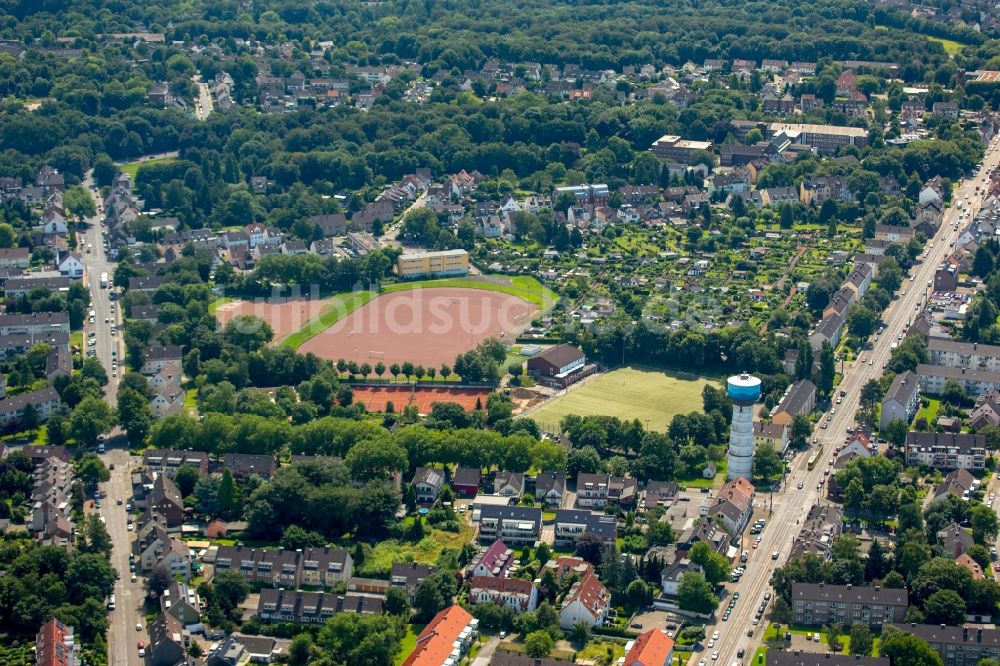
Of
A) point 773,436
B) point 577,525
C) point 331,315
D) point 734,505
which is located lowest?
point 577,525

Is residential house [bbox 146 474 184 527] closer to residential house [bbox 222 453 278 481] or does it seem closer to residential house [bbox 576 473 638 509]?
residential house [bbox 222 453 278 481]

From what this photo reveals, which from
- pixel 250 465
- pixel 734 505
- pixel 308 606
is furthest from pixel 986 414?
pixel 308 606

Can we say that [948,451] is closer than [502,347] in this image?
Yes

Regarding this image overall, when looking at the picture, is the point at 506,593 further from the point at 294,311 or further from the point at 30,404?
the point at 294,311

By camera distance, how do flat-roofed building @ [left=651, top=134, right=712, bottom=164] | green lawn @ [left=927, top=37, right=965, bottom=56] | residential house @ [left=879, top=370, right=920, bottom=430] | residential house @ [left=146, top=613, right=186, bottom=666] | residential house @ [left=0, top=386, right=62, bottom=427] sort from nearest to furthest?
residential house @ [left=146, top=613, right=186, bottom=666], residential house @ [left=879, top=370, right=920, bottom=430], residential house @ [left=0, top=386, right=62, bottom=427], flat-roofed building @ [left=651, top=134, right=712, bottom=164], green lawn @ [left=927, top=37, right=965, bottom=56]

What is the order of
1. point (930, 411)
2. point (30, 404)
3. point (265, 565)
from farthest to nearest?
1. point (930, 411)
2. point (30, 404)
3. point (265, 565)

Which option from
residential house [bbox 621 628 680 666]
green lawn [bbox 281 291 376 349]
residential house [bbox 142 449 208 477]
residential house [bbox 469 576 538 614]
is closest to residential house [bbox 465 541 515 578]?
residential house [bbox 469 576 538 614]

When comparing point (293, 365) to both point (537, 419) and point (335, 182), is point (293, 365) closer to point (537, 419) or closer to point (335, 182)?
point (537, 419)
